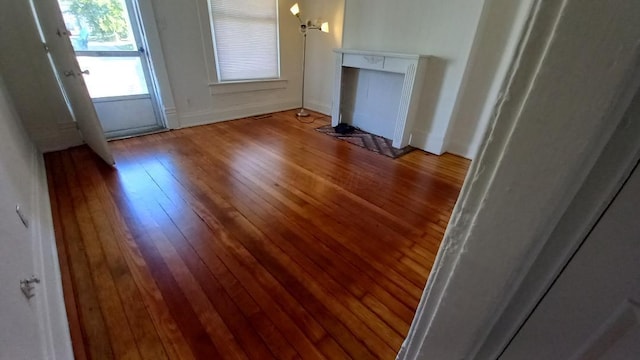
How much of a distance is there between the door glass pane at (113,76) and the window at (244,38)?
1.00 m

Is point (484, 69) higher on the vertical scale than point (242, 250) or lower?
higher

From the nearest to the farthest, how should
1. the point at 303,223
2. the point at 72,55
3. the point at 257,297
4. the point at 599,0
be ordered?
1. the point at 599,0
2. the point at 257,297
3. the point at 303,223
4. the point at 72,55

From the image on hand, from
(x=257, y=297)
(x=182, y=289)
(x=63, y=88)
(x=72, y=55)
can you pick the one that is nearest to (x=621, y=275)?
(x=257, y=297)

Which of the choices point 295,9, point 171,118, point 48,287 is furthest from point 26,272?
point 295,9

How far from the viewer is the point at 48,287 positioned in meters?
1.14

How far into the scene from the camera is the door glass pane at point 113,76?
291 cm

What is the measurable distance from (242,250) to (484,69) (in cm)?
287

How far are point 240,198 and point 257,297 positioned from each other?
983 millimetres

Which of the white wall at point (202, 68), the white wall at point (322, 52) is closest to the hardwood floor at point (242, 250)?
the white wall at point (202, 68)

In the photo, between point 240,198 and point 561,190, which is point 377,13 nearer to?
point 240,198

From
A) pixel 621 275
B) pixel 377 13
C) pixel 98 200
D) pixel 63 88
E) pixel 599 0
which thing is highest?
pixel 377 13

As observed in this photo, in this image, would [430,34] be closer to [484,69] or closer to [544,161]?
[484,69]

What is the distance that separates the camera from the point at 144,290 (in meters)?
1.32

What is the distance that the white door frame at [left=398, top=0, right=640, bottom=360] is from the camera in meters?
0.32
